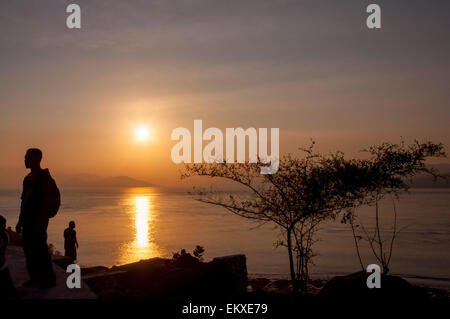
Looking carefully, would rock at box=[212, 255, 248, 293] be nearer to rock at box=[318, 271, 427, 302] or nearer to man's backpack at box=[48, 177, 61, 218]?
rock at box=[318, 271, 427, 302]

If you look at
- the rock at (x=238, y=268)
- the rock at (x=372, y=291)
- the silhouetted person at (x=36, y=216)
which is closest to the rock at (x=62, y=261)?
the silhouetted person at (x=36, y=216)

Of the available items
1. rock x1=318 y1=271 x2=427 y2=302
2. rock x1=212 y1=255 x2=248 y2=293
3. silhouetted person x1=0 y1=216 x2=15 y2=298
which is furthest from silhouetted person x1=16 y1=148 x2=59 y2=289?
rock x1=212 y1=255 x2=248 y2=293

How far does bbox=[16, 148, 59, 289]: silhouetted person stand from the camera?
7.35m

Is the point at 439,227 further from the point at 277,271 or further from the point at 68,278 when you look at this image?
the point at 68,278

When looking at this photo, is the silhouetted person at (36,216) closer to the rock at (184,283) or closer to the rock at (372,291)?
the rock at (184,283)

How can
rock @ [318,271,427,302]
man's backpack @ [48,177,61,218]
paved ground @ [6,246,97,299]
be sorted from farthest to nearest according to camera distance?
rock @ [318,271,427,302]
man's backpack @ [48,177,61,218]
paved ground @ [6,246,97,299]

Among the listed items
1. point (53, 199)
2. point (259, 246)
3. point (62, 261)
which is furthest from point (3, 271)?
point (259, 246)

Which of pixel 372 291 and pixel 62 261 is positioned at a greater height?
pixel 372 291

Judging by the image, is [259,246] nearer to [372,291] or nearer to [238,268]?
[238,268]

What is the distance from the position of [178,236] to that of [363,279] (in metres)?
67.9

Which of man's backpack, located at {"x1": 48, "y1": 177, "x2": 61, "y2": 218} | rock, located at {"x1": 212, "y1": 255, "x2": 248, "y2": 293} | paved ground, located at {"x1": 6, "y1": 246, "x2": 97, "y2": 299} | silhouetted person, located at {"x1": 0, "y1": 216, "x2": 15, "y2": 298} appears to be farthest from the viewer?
rock, located at {"x1": 212, "y1": 255, "x2": 248, "y2": 293}

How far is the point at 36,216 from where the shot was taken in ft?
24.2
